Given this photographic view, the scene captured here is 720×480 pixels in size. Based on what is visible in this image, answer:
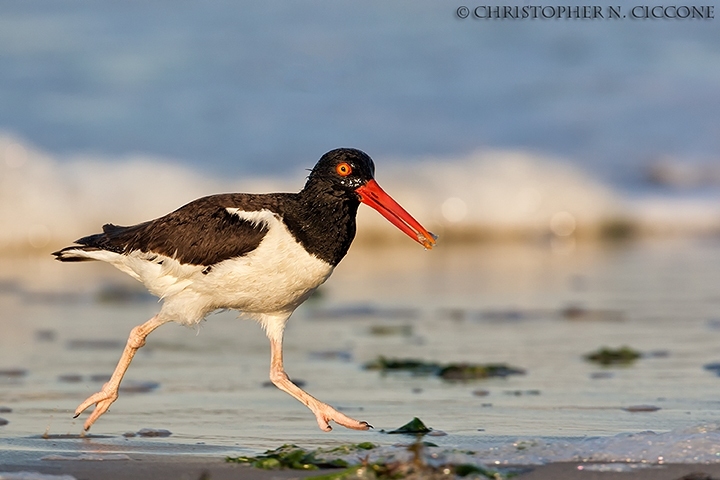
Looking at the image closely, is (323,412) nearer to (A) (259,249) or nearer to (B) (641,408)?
(A) (259,249)

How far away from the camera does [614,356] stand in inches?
286

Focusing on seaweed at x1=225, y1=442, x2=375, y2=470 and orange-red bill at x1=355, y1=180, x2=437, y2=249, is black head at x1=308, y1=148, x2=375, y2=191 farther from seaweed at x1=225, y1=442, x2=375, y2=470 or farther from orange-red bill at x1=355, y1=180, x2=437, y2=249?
seaweed at x1=225, y1=442, x2=375, y2=470

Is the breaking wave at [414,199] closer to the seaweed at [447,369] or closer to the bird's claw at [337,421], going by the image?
the seaweed at [447,369]

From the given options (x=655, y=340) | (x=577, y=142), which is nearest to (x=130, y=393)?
(x=655, y=340)

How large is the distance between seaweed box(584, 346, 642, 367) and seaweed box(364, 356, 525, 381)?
1.83ft

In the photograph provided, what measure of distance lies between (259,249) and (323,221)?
14.0 inches

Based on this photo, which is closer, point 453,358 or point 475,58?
point 453,358

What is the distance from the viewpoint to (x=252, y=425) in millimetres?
5773

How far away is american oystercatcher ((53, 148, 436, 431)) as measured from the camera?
589cm

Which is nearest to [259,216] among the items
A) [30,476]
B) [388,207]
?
[388,207]

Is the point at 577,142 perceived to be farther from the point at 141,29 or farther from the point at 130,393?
the point at 130,393

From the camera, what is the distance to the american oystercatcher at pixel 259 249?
19.3ft

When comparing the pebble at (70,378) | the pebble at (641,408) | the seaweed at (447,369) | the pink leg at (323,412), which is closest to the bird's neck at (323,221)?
the pink leg at (323,412)

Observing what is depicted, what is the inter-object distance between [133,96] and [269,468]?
43.1ft
